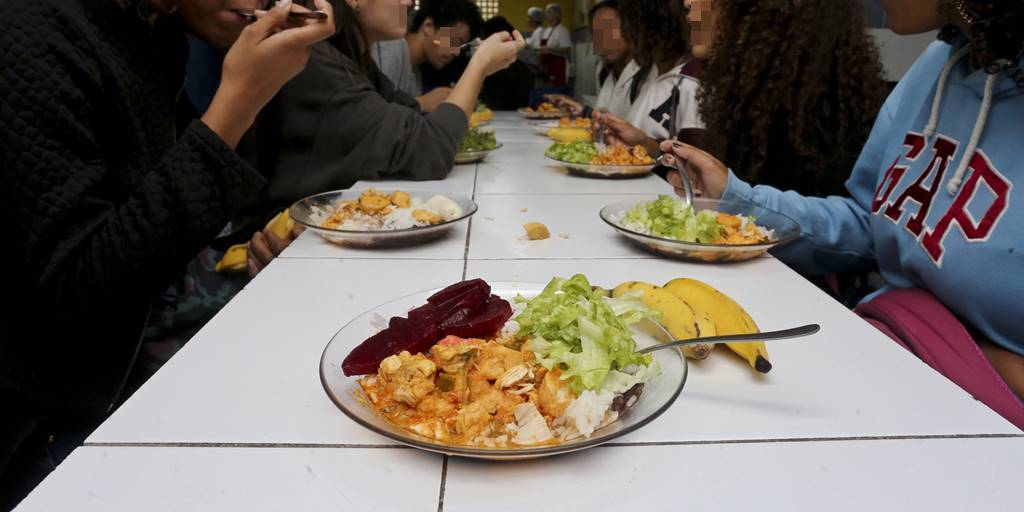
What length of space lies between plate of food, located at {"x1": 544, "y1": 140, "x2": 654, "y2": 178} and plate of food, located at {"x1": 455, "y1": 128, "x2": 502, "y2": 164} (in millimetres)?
259

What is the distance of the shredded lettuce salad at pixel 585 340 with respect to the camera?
67 cm

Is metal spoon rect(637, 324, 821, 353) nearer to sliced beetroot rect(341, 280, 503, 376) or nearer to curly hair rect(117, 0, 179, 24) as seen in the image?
sliced beetroot rect(341, 280, 503, 376)

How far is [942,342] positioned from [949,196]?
32 cm

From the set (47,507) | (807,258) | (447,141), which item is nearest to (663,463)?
(47,507)

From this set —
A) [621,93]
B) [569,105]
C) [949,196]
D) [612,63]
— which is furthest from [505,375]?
[612,63]

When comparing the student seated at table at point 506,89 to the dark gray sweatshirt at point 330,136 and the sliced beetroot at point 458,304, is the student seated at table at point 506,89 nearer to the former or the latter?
the dark gray sweatshirt at point 330,136

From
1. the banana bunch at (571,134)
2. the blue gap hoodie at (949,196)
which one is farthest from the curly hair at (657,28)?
the blue gap hoodie at (949,196)

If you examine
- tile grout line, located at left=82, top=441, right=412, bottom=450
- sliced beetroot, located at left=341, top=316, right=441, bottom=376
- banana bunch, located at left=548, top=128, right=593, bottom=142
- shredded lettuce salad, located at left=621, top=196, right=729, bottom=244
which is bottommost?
banana bunch, located at left=548, top=128, right=593, bottom=142

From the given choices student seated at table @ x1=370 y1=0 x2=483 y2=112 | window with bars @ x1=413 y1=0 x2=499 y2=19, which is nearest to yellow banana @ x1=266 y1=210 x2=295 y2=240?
student seated at table @ x1=370 y1=0 x2=483 y2=112

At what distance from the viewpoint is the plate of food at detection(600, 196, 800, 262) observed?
4.09 feet

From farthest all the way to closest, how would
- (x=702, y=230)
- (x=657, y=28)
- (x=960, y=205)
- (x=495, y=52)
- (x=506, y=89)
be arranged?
(x=506, y=89)
(x=657, y=28)
(x=495, y=52)
(x=702, y=230)
(x=960, y=205)

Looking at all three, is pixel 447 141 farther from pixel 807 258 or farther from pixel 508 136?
pixel 508 136

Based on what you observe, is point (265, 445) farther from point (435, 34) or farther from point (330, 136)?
point (435, 34)

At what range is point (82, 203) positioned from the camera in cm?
103
